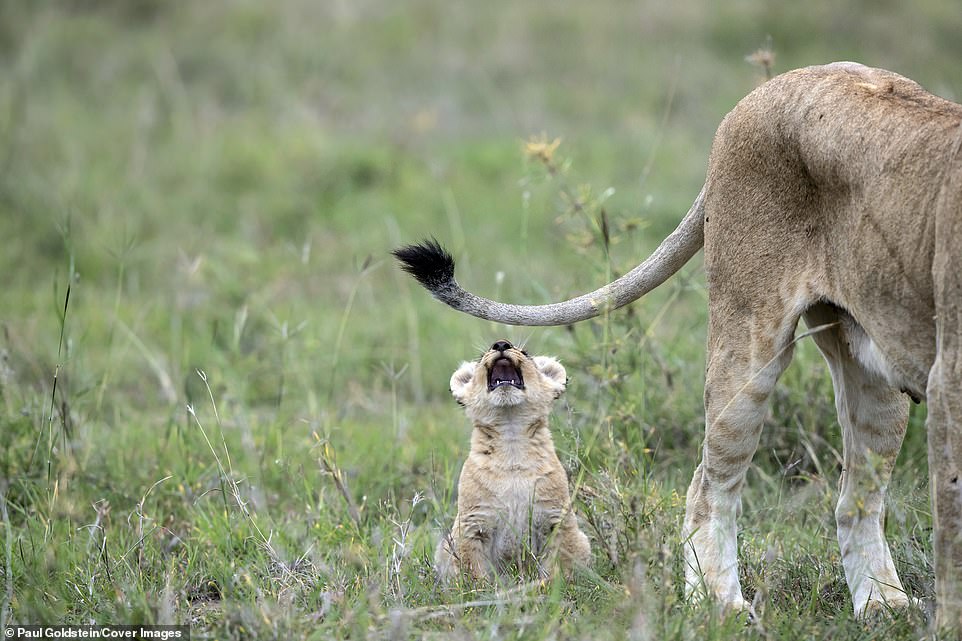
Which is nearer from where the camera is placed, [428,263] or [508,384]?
[428,263]

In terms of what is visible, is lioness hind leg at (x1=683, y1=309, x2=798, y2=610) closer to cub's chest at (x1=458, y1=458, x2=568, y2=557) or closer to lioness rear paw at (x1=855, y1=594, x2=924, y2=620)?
lioness rear paw at (x1=855, y1=594, x2=924, y2=620)

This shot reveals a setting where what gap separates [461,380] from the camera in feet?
14.8

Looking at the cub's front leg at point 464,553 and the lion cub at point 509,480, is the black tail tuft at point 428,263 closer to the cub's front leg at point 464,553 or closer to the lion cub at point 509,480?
the lion cub at point 509,480

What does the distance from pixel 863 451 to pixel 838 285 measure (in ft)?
2.53

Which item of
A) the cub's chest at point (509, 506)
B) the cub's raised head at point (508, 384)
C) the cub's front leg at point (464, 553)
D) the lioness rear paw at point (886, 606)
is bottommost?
the lioness rear paw at point (886, 606)

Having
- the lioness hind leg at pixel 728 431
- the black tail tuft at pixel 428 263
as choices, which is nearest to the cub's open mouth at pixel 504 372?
the black tail tuft at pixel 428 263

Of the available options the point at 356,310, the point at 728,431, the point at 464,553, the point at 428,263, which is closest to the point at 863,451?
the point at 728,431

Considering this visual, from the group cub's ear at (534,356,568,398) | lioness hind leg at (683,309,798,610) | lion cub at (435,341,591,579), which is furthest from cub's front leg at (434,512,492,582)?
lioness hind leg at (683,309,798,610)

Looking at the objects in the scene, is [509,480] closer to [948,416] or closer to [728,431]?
[728,431]

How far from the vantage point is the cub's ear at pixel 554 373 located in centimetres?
435

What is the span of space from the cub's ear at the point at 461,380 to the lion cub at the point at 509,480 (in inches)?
0.4

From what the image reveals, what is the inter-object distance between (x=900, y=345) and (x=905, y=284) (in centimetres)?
18

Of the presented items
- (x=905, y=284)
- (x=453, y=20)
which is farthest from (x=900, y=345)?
(x=453, y=20)

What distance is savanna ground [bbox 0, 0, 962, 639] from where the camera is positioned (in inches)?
151
